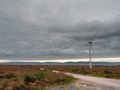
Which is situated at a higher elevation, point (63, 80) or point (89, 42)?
point (89, 42)

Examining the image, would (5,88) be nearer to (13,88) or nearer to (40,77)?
(13,88)

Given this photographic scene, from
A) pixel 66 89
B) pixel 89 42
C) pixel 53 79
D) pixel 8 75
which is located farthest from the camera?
pixel 89 42

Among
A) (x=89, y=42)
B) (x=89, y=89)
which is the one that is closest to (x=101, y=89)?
(x=89, y=89)

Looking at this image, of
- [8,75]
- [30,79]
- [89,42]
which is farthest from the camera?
[89,42]

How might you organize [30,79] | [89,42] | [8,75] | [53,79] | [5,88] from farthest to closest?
[89,42]
[8,75]
[53,79]
[30,79]
[5,88]

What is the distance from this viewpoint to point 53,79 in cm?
3212

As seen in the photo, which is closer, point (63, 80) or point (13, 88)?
point (13, 88)

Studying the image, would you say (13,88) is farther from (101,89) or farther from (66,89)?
(101,89)

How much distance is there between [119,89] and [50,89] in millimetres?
6985

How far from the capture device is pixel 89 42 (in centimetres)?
7144

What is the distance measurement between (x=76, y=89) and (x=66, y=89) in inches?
40.2

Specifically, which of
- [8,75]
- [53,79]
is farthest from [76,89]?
[8,75]

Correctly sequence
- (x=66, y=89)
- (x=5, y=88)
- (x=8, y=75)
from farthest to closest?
(x=8, y=75) → (x=66, y=89) → (x=5, y=88)

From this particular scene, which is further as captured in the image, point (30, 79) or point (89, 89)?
point (30, 79)
